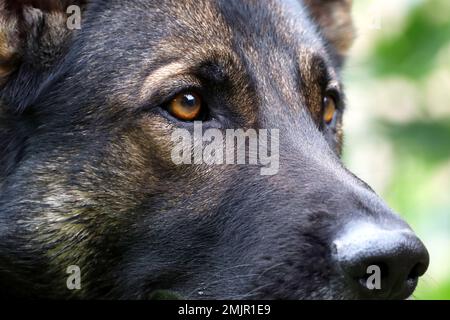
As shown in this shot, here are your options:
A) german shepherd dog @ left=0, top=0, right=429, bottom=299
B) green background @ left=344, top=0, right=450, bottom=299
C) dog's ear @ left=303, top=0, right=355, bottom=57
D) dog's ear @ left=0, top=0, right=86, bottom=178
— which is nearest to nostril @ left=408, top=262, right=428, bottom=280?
german shepherd dog @ left=0, top=0, right=429, bottom=299

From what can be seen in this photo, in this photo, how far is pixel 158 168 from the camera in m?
4.74

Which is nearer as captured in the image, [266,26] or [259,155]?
[259,155]

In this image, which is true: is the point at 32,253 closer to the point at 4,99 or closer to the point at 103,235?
the point at 103,235

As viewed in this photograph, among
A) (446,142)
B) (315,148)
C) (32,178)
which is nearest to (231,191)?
(315,148)

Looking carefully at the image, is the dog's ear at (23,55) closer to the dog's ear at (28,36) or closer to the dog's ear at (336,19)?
the dog's ear at (28,36)

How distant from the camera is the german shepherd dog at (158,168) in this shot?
4.53 metres

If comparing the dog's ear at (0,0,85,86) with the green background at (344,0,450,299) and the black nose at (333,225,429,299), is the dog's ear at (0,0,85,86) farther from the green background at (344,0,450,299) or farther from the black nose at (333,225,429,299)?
the green background at (344,0,450,299)

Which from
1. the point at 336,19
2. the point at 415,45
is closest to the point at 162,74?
the point at 336,19

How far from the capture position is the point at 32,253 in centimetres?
489

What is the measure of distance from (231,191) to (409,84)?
5.37 m

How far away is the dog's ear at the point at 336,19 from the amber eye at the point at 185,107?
2.28 m

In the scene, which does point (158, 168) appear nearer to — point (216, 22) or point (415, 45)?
point (216, 22)
